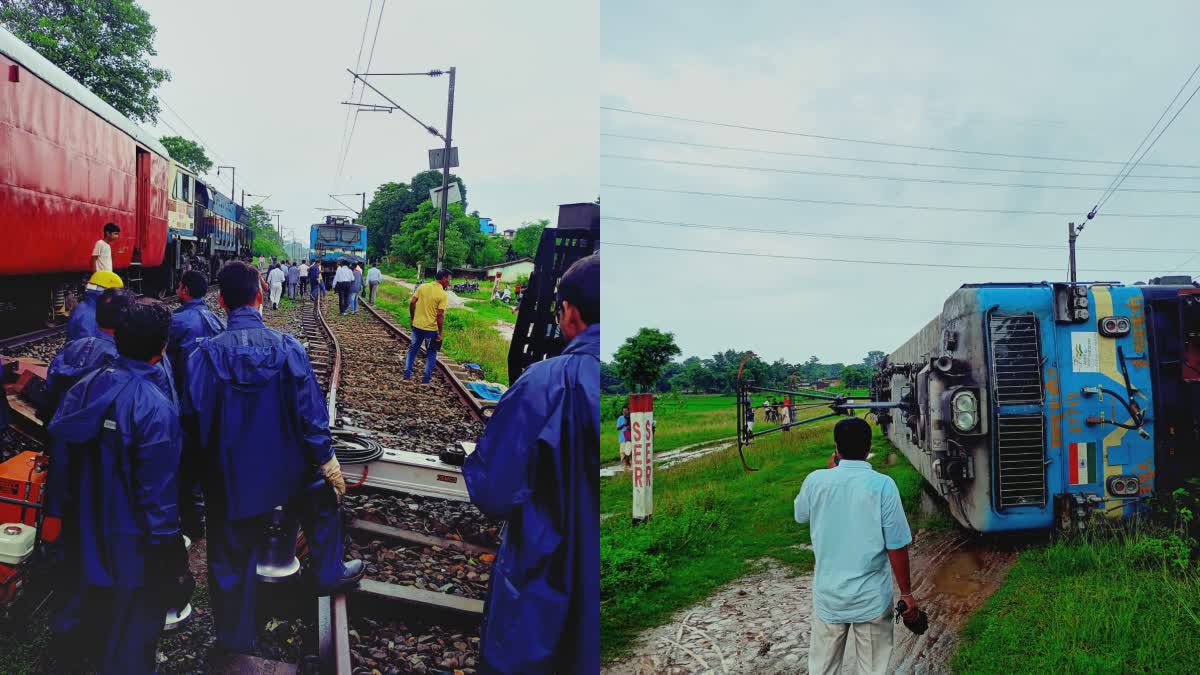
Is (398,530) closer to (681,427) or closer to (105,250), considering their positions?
(105,250)

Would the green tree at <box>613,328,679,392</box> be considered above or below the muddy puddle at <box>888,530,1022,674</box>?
above

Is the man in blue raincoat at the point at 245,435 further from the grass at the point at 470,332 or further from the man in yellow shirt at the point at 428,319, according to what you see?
the grass at the point at 470,332

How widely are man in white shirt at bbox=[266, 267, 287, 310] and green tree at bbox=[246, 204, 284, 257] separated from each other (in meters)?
0.13

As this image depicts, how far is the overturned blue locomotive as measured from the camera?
14.0ft

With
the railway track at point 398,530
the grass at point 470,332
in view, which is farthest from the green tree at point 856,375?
the railway track at point 398,530

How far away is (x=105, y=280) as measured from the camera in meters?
3.29

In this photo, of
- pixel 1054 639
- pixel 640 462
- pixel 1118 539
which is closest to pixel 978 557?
pixel 1118 539

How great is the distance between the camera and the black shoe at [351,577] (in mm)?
3443

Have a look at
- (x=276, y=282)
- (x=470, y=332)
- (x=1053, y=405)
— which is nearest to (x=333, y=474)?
(x=276, y=282)

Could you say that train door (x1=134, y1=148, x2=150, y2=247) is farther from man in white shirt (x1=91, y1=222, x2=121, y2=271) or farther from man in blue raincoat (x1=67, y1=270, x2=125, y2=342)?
man in blue raincoat (x1=67, y1=270, x2=125, y2=342)

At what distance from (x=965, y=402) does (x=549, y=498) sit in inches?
120

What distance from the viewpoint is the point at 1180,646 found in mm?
3215

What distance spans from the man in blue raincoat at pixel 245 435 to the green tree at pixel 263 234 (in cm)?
101

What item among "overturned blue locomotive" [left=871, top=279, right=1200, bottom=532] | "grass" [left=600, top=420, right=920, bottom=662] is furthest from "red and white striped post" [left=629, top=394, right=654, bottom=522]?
"overturned blue locomotive" [left=871, top=279, right=1200, bottom=532]
